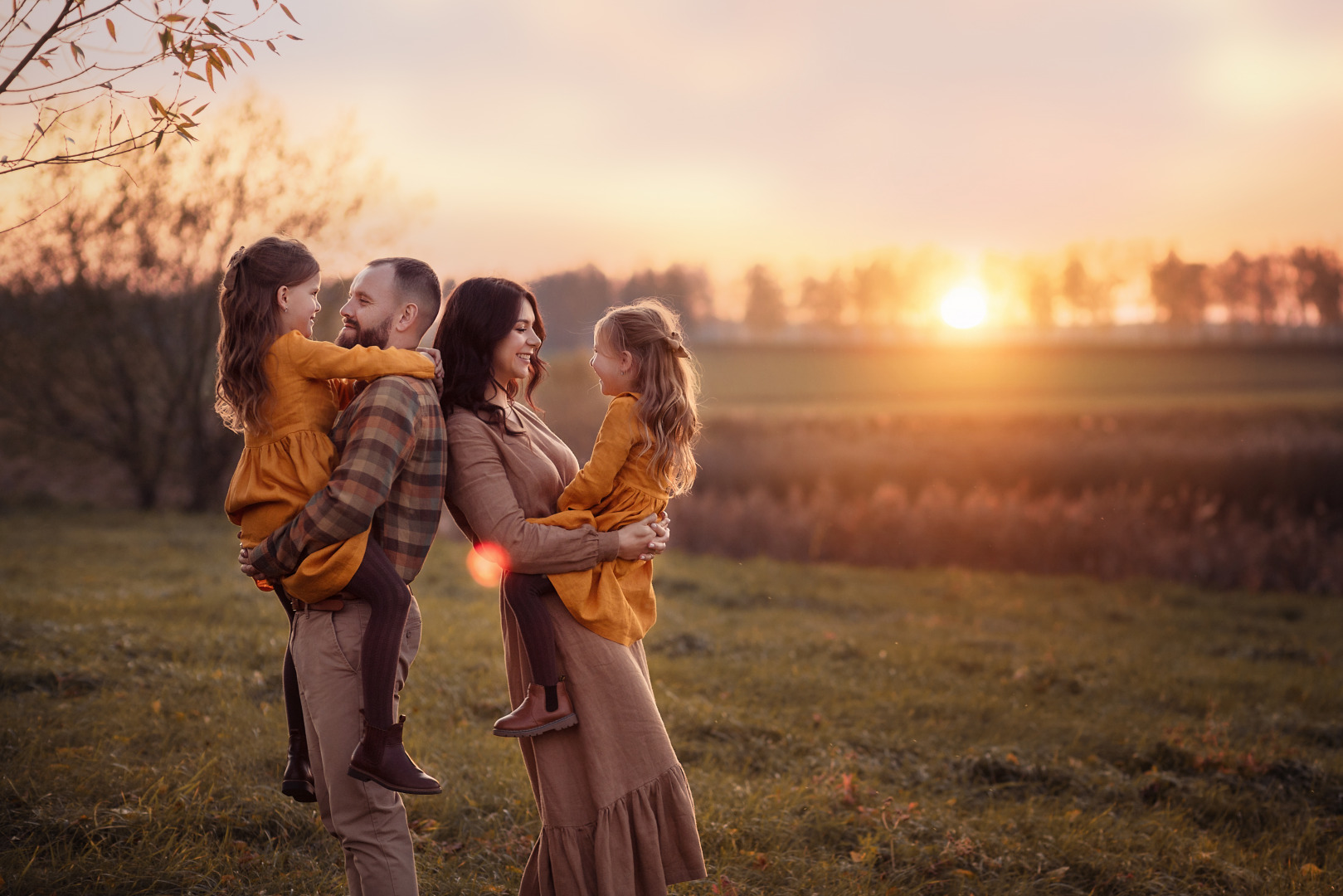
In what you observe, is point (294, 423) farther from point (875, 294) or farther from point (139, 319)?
point (875, 294)

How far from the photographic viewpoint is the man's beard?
2699mm

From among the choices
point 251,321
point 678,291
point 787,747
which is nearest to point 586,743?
point 251,321

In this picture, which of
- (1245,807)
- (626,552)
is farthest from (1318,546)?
(626,552)

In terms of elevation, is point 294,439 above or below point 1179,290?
below

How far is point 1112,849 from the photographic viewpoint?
4.25 meters

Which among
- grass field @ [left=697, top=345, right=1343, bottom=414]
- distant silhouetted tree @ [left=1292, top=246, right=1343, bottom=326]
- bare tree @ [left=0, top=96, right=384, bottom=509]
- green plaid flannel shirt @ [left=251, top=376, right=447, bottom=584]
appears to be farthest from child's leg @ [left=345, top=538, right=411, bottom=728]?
distant silhouetted tree @ [left=1292, top=246, right=1343, bottom=326]

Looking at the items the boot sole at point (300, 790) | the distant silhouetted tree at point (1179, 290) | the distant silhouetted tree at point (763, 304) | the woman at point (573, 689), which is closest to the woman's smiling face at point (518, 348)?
the woman at point (573, 689)

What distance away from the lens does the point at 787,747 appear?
5465mm

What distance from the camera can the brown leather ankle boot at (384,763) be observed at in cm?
243

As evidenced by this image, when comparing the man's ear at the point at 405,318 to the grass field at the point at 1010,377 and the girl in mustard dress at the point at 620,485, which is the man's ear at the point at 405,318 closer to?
the girl in mustard dress at the point at 620,485

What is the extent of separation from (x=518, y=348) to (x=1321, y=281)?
218 ft

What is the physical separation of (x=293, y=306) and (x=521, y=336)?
660 millimetres

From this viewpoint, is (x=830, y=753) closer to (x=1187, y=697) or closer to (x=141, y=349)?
(x=1187, y=697)

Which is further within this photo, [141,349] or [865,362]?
[865,362]
